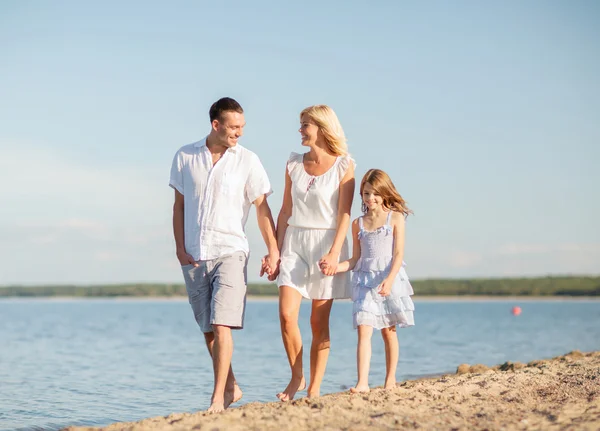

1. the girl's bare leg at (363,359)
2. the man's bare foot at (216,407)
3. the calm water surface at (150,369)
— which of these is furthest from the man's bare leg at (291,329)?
the calm water surface at (150,369)

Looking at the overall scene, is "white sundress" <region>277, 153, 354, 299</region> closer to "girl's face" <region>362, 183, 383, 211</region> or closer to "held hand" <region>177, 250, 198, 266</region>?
"girl's face" <region>362, 183, 383, 211</region>

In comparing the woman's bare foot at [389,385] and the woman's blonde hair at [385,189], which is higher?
the woman's blonde hair at [385,189]

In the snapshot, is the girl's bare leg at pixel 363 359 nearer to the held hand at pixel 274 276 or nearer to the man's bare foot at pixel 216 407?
the held hand at pixel 274 276

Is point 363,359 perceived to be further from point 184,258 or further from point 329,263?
point 184,258

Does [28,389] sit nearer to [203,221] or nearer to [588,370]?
[203,221]

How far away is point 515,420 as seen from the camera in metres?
4.85

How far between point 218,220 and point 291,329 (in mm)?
998

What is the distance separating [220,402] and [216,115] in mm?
2046

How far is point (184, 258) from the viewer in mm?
5473

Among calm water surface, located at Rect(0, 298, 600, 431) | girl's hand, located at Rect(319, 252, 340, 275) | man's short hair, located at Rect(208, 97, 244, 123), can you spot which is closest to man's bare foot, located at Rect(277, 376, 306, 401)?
girl's hand, located at Rect(319, 252, 340, 275)

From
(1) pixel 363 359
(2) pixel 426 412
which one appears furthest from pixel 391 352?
(2) pixel 426 412

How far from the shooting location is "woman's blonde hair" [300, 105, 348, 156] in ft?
18.4

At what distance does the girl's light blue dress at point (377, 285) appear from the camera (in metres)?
5.73

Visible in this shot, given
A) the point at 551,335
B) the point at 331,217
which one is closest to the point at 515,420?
the point at 331,217
